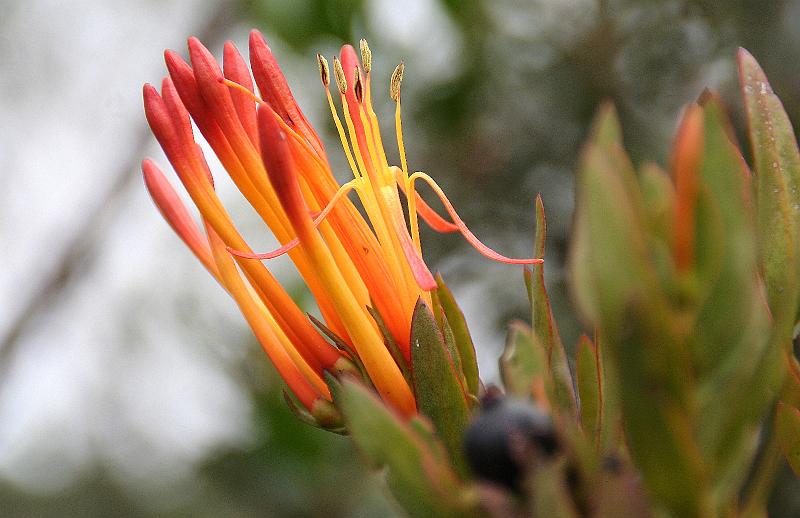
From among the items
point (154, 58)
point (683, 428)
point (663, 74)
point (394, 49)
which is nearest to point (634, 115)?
point (663, 74)

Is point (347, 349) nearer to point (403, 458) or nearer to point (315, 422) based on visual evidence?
point (315, 422)

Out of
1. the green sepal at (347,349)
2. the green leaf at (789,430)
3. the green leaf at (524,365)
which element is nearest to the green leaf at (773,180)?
the green leaf at (789,430)

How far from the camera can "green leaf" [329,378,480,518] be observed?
472 mm

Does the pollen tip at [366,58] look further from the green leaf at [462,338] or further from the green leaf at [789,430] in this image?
the green leaf at [789,430]

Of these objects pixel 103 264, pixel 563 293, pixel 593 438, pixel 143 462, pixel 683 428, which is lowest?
pixel 143 462

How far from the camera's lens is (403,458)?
478 mm

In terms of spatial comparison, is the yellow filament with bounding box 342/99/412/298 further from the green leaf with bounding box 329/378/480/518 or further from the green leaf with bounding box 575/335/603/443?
the green leaf with bounding box 329/378/480/518

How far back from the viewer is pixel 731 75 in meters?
2.12

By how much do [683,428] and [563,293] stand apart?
1.62 m

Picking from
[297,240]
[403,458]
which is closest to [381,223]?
[297,240]

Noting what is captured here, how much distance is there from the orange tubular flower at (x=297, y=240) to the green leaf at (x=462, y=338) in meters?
0.02

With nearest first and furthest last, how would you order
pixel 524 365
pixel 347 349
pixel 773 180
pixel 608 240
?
pixel 608 240, pixel 524 365, pixel 773 180, pixel 347 349

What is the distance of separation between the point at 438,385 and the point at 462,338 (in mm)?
73

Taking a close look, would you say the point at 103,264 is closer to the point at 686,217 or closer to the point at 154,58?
the point at 154,58
